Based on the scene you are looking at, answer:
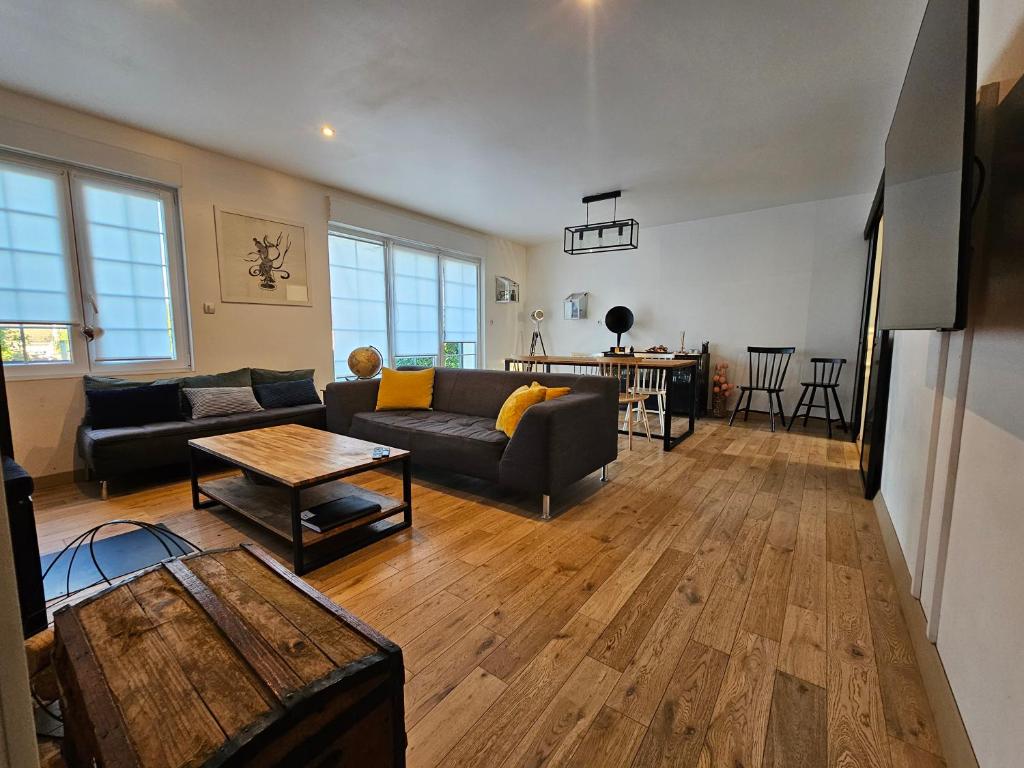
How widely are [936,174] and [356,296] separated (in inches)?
190

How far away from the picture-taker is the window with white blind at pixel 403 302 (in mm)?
4812

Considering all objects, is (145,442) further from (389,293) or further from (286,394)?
(389,293)

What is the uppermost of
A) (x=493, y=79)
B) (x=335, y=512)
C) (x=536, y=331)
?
(x=493, y=79)

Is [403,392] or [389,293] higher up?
[389,293]

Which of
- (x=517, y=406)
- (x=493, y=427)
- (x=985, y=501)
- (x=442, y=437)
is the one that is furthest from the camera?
(x=493, y=427)

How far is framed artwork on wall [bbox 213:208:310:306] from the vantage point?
12.3 feet

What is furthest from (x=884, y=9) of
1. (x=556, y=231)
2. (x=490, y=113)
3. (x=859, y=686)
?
(x=556, y=231)

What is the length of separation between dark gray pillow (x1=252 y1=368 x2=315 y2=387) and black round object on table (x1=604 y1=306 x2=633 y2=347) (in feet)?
13.6

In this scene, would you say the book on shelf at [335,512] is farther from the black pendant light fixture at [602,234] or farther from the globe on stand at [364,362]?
the black pendant light fixture at [602,234]

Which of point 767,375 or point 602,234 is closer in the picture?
point 602,234

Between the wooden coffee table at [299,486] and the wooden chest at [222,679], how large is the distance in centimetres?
104

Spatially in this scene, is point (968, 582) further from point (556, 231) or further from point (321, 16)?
point (556, 231)

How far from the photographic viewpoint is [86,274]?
3076 mm

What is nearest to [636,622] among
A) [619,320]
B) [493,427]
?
[493,427]
